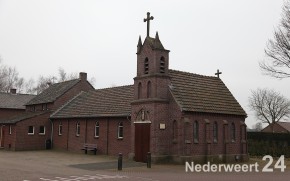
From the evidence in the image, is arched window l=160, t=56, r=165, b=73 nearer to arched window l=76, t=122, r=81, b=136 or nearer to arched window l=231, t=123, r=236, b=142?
arched window l=231, t=123, r=236, b=142

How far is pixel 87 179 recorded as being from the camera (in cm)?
1784

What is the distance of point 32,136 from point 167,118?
19.2 metres

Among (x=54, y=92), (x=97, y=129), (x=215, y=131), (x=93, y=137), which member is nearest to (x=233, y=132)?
(x=215, y=131)

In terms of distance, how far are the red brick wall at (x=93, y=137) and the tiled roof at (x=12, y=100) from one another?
12980 mm

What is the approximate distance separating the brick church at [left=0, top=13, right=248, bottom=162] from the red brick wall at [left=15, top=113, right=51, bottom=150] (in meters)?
8.11

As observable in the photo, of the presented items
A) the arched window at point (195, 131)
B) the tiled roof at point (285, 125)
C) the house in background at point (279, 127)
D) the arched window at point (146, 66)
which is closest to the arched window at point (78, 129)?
the arched window at point (146, 66)

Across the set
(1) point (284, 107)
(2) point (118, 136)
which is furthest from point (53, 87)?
(1) point (284, 107)

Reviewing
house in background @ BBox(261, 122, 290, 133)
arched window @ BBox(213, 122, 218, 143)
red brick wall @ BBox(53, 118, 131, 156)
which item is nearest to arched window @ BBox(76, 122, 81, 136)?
red brick wall @ BBox(53, 118, 131, 156)

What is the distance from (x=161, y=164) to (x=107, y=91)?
47.3 ft

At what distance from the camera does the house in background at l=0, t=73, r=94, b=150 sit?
39.4 metres

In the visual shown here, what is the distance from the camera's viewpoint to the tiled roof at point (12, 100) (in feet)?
168

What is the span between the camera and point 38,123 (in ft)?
134

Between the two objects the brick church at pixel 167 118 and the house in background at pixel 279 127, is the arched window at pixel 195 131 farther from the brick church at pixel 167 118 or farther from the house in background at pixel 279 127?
the house in background at pixel 279 127

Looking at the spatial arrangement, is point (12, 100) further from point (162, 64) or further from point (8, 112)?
point (162, 64)
